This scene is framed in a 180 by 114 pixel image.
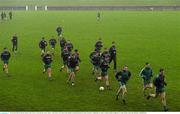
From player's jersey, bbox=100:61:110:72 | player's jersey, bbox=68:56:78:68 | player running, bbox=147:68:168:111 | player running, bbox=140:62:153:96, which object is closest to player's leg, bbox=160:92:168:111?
player running, bbox=147:68:168:111

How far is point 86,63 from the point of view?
3603cm

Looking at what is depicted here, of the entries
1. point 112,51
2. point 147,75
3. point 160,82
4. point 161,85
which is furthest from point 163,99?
point 112,51

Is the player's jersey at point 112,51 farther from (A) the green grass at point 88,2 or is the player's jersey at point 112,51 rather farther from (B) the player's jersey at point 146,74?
(A) the green grass at point 88,2

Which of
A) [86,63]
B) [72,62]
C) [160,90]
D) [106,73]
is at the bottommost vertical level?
[160,90]

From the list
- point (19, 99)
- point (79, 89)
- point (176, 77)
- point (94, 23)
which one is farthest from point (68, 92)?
point (94, 23)

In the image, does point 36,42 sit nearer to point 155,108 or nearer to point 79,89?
point 79,89

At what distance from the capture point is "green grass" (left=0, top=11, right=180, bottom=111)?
83.0 feet

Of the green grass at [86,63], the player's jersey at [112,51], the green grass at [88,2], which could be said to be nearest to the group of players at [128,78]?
the green grass at [86,63]

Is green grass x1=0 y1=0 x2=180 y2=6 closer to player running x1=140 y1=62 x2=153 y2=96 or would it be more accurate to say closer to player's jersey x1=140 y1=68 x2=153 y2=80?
player running x1=140 y1=62 x2=153 y2=96

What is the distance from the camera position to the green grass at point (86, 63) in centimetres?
2530

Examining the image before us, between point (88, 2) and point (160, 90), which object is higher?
point (88, 2)

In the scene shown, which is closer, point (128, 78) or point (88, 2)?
point (128, 78)

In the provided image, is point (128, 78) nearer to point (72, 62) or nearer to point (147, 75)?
point (147, 75)

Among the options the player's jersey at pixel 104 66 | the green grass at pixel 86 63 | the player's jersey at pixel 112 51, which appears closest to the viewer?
the green grass at pixel 86 63
